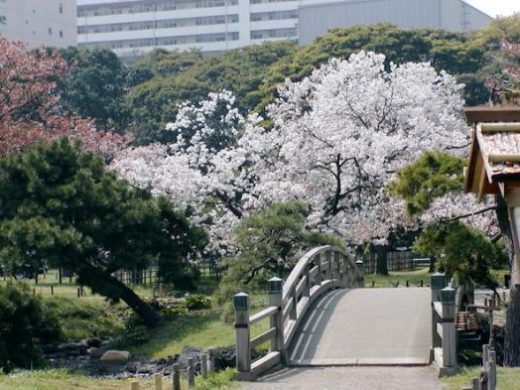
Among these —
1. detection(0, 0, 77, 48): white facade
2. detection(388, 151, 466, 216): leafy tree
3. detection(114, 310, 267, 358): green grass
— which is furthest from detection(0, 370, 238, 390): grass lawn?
detection(0, 0, 77, 48): white facade

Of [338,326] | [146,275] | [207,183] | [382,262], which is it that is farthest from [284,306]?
[382,262]

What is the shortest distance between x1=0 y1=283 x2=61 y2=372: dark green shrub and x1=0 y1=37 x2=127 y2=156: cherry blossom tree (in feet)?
48.2

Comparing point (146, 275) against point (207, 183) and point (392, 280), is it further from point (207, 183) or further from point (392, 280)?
point (392, 280)

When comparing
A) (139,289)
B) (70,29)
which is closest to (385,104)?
(139,289)

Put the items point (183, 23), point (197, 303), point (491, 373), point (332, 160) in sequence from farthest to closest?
point (183, 23) → point (332, 160) → point (197, 303) → point (491, 373)

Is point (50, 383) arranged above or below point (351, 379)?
above

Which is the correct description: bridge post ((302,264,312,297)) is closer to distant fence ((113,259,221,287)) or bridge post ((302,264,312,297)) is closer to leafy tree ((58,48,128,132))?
distant fence ((113,259,221,287))

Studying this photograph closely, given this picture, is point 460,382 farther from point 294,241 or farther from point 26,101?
point 26,101

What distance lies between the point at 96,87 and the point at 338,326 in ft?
160

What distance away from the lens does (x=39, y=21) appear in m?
99.3

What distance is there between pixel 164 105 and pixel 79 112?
5.32 metres

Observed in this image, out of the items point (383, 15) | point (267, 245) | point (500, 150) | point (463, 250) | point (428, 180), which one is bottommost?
point (267, 245)

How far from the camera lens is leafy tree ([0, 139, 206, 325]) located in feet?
90.4

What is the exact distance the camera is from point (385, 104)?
3791 centimetres
